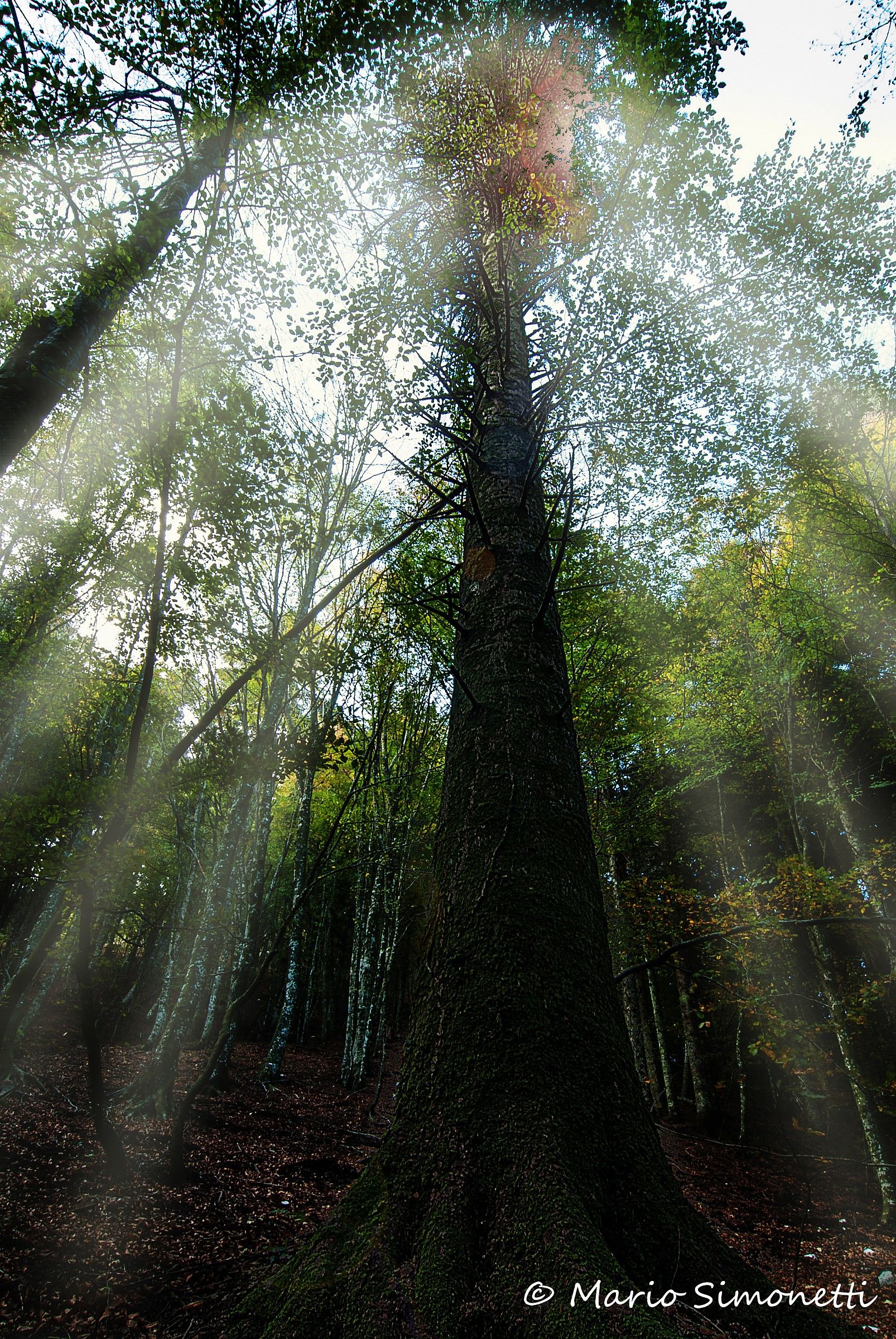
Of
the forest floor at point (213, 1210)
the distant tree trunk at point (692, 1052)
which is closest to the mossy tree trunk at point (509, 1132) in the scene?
the forest floor at point (213, 1210)

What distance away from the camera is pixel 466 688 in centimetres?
214

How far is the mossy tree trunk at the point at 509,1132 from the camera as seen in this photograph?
1133 mm

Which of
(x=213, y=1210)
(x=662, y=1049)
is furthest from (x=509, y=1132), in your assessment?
(x=662, y=1049)

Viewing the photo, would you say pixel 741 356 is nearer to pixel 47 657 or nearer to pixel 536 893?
pixel 536 893

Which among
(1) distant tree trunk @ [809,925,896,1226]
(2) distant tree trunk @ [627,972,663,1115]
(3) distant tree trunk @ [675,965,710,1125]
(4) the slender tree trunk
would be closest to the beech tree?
(4) the slender tree trunk

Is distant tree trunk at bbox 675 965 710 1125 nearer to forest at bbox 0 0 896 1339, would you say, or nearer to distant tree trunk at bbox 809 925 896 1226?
forest at bbox 0 0 896 1339

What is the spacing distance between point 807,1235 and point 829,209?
14009mm

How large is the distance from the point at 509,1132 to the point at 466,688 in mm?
1398

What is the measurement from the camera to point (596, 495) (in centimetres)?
741

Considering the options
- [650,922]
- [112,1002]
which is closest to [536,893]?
[650,922]

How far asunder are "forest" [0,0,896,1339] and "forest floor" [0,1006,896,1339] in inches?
2.4

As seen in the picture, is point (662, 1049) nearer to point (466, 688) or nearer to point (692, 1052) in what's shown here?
point (692, 1052)

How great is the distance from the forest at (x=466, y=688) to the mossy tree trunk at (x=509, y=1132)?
0.01 meters

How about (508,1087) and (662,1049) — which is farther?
(662,1049)
